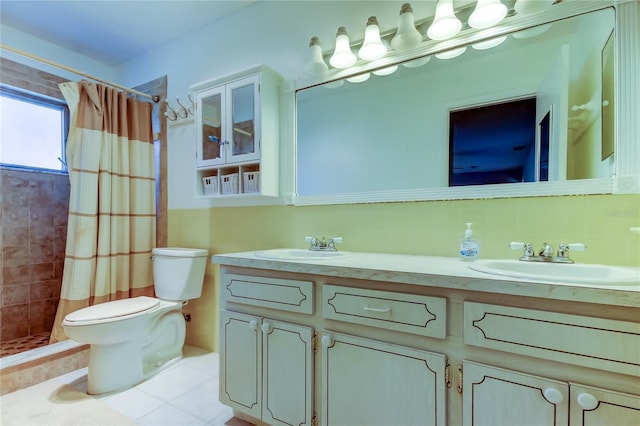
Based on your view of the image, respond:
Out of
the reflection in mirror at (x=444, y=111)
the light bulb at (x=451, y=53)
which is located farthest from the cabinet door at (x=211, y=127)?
the light bulb at (x=451, y=53)

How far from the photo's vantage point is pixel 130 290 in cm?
230

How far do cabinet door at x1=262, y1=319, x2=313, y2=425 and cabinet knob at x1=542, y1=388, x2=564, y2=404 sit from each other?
73 cm

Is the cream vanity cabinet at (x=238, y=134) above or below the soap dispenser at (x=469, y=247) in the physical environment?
above

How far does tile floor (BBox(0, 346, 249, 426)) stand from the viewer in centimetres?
146

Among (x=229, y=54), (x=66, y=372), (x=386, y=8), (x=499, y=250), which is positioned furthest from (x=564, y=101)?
(x=66, y=372)

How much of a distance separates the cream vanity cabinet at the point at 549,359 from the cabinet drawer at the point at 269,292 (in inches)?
22.3

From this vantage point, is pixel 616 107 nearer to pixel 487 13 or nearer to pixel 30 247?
pixel 487 13

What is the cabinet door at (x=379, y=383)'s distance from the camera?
947 mm

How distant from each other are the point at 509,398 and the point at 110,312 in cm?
186

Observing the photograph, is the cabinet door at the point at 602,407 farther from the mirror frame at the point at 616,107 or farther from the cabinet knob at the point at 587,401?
the mirror frame at the point at 616,107

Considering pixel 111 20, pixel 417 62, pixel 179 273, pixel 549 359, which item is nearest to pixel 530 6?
pixel 417 62

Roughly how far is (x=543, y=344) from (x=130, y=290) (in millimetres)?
2531

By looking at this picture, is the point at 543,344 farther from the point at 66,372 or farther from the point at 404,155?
the point at 66,372

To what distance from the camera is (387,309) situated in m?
1.01
